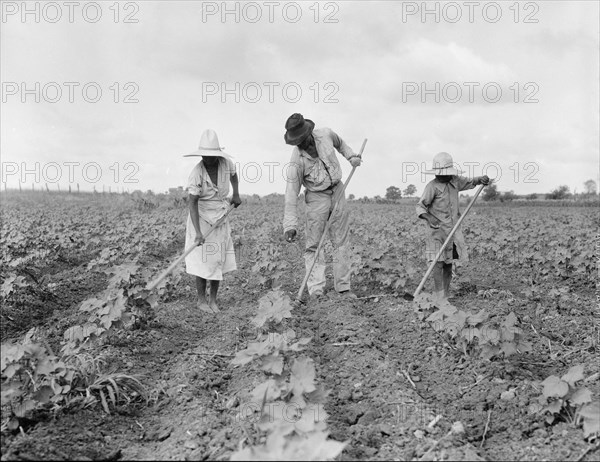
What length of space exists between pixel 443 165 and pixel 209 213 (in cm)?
225

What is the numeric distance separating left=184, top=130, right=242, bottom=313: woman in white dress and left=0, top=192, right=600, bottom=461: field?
1.18 ft

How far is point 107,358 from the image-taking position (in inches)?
163

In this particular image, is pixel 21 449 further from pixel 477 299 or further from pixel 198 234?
pixel 477 299

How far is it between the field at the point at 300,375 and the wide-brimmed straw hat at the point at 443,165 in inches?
49.6

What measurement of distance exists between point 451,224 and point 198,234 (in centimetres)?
245

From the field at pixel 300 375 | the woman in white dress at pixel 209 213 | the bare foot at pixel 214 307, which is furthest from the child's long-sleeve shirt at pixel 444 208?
the bare foot at pixel 214 307

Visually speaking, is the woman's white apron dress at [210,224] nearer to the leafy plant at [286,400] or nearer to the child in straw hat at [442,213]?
the child in straw hat at [442,213]

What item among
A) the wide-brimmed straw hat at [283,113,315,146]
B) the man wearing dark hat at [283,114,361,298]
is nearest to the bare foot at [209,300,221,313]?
the man wearing dark hat at [283,114,361,298]

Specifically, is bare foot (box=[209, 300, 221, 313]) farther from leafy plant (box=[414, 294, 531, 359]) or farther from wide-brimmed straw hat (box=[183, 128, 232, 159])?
leafy plant (box=[414, 294, 531, 359])

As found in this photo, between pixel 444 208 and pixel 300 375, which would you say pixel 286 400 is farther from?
pixel 444 208

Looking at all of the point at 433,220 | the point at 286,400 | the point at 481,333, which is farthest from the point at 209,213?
the point at 286,400

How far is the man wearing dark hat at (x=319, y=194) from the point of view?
19.5 feet

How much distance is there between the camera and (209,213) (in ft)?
18.8

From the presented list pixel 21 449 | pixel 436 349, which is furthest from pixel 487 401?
pixel 21 449
